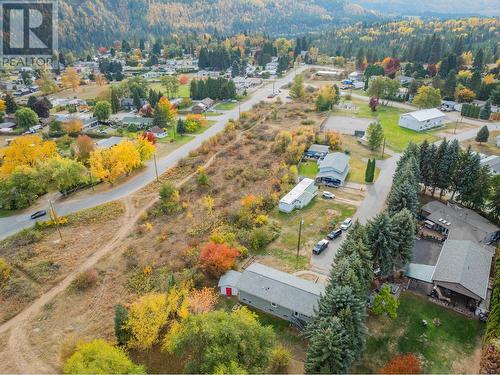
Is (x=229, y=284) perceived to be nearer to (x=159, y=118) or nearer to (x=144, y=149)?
(x=144, y=149)

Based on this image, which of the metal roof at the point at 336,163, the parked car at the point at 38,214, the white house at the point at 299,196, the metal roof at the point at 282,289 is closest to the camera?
the metal roof at the point at 282,289

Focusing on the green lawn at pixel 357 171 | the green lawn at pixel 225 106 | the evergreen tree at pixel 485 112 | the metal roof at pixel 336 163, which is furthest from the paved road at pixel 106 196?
the evergreen tree at pixel 485 112

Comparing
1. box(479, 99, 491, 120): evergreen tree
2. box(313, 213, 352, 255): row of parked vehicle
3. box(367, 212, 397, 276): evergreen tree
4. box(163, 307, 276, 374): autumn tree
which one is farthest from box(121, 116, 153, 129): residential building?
box(479, 99, 491, 120): evergreen tree

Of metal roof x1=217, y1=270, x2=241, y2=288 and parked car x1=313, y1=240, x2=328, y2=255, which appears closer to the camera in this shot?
metal roof x1=217, y1=270, x2=241, y2=288

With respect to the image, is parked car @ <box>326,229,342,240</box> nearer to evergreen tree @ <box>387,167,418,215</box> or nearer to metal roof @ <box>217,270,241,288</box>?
evergreen tree @ <box>387,167,418,215</box>

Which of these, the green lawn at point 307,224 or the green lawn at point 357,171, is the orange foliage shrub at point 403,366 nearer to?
the green lawn at point 307,224
